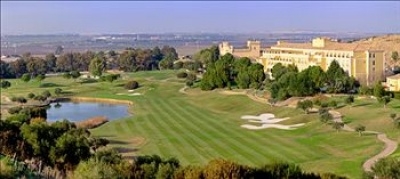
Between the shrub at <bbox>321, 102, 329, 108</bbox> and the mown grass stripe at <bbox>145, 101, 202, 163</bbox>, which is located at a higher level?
the shrub at <bbox>321, 102, 329, 108</bbox>

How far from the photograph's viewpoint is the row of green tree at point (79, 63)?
11038 cm

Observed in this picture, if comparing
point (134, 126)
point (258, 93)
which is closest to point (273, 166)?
point (134, 126)

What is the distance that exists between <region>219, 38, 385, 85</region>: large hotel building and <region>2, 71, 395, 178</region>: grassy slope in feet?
50.6

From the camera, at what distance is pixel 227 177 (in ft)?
76.3

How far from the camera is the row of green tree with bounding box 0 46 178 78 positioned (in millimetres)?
110375

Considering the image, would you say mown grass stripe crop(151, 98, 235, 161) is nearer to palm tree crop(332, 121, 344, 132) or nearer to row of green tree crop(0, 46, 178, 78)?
palm tree crop(332, 121, 344, 132)

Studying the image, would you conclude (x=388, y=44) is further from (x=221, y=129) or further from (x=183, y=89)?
(x=221, y=129)

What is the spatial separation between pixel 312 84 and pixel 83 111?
72.3 ft

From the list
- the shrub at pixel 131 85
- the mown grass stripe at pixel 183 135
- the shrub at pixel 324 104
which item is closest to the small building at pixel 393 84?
the shrub at pixel 324 104

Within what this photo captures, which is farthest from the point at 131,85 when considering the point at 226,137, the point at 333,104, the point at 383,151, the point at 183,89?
the point at 383,151

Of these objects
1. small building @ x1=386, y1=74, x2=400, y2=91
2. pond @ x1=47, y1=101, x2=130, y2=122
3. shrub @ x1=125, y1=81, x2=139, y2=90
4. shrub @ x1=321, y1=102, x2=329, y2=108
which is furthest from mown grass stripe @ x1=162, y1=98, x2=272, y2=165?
shrub @ x1=125, y1=81, x2=139, y2=90

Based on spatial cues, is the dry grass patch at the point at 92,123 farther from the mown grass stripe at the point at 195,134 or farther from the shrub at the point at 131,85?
the shrub at the point at 131,85

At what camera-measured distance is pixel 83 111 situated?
219 ft

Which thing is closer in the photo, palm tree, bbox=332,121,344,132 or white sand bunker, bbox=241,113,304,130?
palm tree, bbox=332,121,344,132
